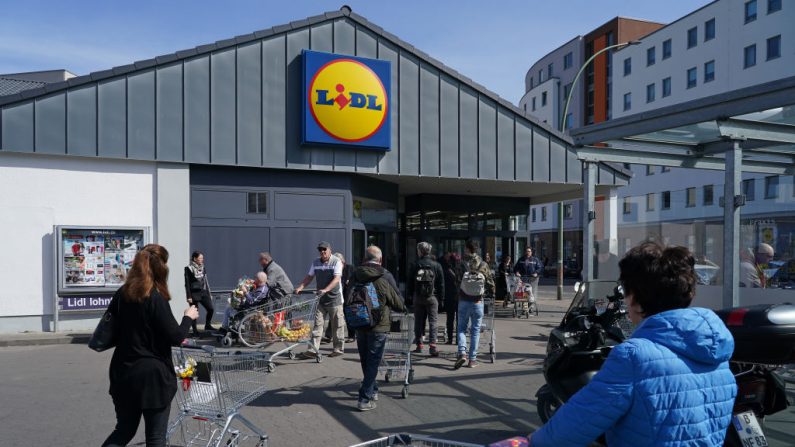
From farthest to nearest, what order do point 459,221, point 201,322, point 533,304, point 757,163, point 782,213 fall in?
point 459,221 < point 533,304 < point 201,322 < point 757,163 < point 782,213

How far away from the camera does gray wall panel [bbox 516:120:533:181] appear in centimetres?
1547

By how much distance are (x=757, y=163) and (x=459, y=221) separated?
10.1 m

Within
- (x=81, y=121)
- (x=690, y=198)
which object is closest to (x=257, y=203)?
(x=81, y=121)

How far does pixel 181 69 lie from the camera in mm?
12797

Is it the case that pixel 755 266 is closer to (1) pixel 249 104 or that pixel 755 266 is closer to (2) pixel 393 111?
(2) pixel 393 111

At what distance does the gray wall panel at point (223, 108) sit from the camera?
13.0 meters

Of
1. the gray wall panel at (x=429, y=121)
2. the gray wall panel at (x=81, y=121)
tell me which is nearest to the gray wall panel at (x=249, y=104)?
the gray wall panel at (x=81, y=121)

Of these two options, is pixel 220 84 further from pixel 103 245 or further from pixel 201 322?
pixel 201 322

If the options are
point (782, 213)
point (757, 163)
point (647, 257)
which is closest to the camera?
point (647, 257)

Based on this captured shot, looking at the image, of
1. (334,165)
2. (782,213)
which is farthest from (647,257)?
(334,165)

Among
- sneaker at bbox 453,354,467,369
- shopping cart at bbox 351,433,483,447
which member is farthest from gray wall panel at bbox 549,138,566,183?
shopping cart at bbox 351,433,483,447

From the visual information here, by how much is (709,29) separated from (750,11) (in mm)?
3781

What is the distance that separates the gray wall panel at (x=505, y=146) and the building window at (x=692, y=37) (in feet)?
115

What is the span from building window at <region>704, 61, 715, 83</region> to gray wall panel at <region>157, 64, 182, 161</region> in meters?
39.2
